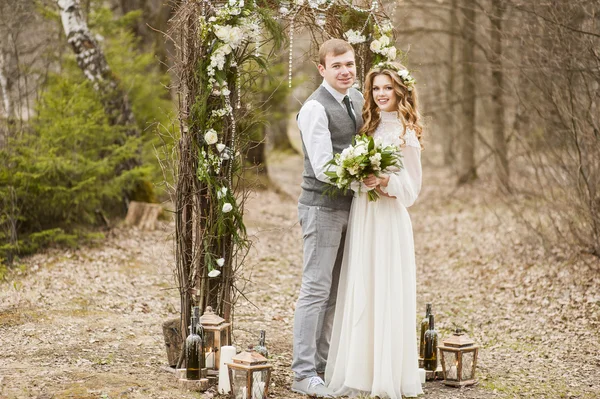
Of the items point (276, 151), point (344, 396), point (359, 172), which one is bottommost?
point (344, 396)

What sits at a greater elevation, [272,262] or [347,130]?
[347,130]

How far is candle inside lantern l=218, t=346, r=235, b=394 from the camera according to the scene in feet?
16.1

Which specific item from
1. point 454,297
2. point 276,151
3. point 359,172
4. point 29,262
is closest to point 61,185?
point 29,262

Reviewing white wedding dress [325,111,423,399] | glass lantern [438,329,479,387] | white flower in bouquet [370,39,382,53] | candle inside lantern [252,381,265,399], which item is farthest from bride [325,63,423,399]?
white flower in bouquet [370,39,382,53]

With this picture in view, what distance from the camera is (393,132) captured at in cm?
498

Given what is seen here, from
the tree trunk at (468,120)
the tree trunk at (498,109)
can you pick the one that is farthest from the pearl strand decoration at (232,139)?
the tree trunk at (468,120)

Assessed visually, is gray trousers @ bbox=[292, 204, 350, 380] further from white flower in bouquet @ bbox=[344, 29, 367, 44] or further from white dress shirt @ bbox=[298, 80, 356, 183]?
white flower in bouquet @ bbox=[344, 29, 367, 44]

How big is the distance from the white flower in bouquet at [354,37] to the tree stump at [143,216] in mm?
6361

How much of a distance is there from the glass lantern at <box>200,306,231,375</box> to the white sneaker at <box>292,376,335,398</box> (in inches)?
23.5

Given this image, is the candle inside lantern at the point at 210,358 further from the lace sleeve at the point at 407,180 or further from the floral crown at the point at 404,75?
the floral crown at the point at 404,75

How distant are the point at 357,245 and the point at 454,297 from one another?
12.9 feet

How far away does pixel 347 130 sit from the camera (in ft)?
16.8

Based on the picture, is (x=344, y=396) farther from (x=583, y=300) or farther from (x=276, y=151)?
(x=276, y=151)

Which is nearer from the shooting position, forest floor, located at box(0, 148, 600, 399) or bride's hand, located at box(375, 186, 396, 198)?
bride's hand, located at box(375, 186, 396, 198)
